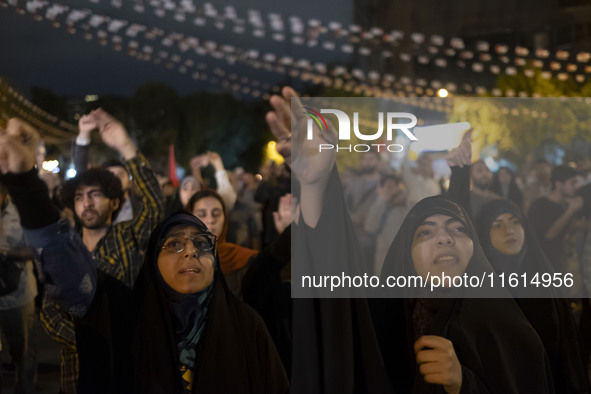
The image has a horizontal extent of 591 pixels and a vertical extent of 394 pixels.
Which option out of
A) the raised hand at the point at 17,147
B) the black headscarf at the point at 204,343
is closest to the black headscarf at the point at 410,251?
the black headscarf at the point at 204,343

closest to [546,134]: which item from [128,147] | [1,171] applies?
[128,147]

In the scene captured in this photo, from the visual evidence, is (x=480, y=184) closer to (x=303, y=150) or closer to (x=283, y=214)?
(x=303, y=150)

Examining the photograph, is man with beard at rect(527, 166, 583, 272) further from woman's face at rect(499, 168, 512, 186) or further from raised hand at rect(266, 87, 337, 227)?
raised hand at rect(266, 87, 337, 227)

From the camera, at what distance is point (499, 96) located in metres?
3.82

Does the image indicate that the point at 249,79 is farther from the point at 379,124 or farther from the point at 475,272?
the point at 475,272

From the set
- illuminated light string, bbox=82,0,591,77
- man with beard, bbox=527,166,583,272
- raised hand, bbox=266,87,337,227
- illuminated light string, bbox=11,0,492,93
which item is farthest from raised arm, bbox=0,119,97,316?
man with beard, bbox=527,166,583,272

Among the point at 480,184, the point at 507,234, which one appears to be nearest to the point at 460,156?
the point at 480,184

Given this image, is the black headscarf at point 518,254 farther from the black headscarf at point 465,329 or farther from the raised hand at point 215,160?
the raised hand at point 215,160

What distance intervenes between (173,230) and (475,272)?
1527 mm

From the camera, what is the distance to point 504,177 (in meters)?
3.79

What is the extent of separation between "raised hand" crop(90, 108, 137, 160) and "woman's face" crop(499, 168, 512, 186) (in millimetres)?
1932

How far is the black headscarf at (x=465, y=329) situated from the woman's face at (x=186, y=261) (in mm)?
951

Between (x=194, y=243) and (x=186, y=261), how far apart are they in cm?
11

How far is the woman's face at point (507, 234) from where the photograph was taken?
376cm
